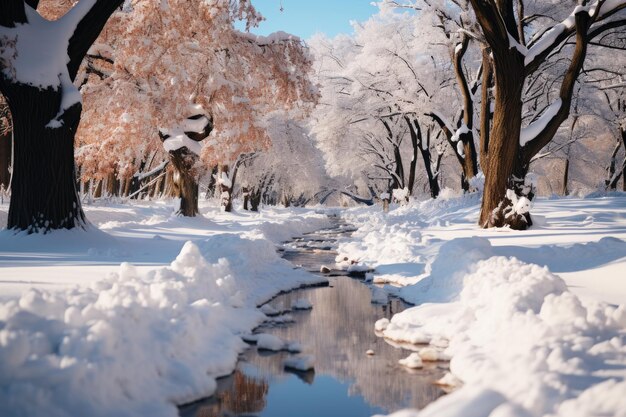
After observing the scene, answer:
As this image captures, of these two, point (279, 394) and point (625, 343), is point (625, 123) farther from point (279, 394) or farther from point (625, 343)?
point (279, 394)

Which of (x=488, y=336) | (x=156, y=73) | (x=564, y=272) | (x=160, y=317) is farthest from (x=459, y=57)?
(x=160, y=317)

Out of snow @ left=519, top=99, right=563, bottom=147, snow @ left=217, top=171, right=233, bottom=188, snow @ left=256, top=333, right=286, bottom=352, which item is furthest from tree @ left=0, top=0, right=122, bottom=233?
snow @ left=217, top=171, right=233, bottom=188

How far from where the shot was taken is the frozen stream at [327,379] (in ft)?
13.3

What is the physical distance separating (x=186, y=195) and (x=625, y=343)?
1592cm

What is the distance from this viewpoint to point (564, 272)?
784 cm

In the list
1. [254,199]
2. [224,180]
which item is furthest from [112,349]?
[254,199]

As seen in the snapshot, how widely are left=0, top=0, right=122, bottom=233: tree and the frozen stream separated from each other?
5.32 meters

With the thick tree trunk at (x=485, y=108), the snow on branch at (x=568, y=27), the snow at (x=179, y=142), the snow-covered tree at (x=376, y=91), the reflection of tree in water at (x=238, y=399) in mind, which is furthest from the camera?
the snow-covered tree at (x=376, y=91)

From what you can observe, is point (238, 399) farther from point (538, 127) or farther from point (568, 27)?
point (568, 27)

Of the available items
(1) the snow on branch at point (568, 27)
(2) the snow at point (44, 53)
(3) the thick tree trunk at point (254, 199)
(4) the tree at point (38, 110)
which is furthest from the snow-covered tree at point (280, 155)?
(4) the tree at point (38, 110)

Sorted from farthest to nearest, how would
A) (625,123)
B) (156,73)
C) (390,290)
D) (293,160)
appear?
(293,160), (625,123), (156,73), (390,290)

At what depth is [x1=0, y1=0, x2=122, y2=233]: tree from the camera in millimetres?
9211

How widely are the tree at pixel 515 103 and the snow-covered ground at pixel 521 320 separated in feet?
5.15

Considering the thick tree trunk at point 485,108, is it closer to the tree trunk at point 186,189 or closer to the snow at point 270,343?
the tree trunk at point 186,189
